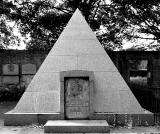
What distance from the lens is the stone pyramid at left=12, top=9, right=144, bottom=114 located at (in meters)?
8.89

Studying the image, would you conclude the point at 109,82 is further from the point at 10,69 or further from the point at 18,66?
the point at 10,69

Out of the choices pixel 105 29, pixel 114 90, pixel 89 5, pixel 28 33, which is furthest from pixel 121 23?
pixel 114 90

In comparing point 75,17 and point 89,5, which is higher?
point 89,5

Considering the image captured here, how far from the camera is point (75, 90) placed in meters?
8.89

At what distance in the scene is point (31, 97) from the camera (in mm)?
9023

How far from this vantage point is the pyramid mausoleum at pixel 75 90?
28.6ft

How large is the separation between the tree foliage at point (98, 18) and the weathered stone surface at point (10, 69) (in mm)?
2067

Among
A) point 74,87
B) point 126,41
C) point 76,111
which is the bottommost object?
point 76,111

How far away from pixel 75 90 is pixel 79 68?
648mm

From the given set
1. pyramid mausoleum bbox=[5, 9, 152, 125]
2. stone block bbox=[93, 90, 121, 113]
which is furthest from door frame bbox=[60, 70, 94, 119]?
stone block bbox=[93, 90, 121, 113]

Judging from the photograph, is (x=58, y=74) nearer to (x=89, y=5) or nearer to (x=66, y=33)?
(x=66, y=33)

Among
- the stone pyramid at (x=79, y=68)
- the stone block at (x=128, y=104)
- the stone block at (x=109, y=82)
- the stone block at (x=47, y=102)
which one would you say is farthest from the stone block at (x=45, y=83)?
the stone block at (x=128, y=104)

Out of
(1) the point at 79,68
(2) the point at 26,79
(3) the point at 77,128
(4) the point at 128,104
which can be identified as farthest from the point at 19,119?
(2) the point at 26,79

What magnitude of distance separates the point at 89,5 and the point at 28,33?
3499mm
